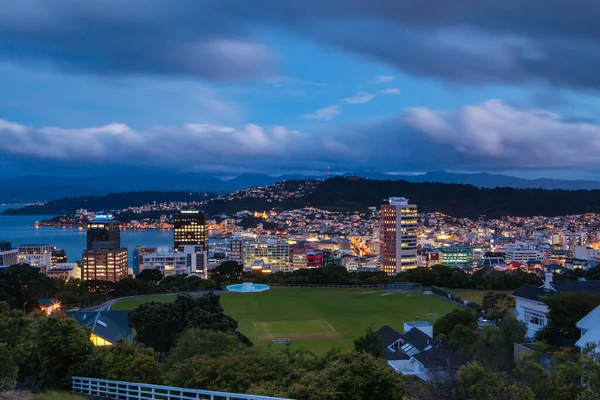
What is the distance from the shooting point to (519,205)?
14362 cm

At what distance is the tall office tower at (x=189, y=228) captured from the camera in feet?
298

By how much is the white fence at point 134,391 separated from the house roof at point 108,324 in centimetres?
838

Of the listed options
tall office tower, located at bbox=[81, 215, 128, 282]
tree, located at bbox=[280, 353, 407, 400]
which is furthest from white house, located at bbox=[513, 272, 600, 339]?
tall office tower, located at bbox=[81, 215, 128, 282]

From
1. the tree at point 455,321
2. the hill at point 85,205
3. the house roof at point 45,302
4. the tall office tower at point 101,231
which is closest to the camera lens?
the tree at point 455,321

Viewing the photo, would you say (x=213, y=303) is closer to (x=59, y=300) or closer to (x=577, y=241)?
(x=59, y=300)

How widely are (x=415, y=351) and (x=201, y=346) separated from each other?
8.04 metres

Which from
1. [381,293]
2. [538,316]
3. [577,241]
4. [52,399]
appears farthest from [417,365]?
[577,241]

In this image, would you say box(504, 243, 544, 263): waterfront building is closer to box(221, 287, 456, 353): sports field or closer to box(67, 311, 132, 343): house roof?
box(221, 287, 456, 353): sports field

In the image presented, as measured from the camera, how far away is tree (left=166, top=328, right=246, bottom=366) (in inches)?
457

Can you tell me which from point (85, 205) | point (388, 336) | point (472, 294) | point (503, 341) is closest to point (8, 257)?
point (472, 294)

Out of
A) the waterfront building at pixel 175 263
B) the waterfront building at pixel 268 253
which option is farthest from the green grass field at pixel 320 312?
the waterfront building at pixel 268 253

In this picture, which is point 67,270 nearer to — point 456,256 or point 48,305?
point 48,305

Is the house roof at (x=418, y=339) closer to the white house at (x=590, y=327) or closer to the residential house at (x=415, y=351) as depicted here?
the residential house at (x=415, y=351)

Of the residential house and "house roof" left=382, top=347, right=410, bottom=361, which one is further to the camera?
"house roof" left=382, top=347, right=410, bottom=361
